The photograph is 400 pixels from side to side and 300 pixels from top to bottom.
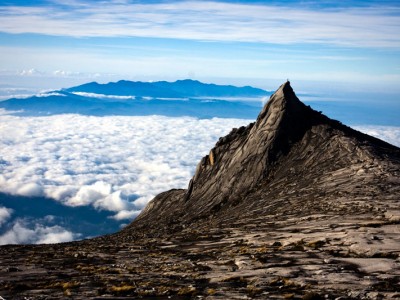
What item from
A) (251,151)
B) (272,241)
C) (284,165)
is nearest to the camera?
(272,241)

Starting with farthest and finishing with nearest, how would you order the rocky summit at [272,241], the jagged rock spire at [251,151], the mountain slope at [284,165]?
1. the jagged rock spire at [251,151]
2. the mountain slope at [284,165]
3. the rocky summit at [272,241]

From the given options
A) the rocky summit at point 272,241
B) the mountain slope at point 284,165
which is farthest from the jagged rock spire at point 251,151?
the rocky summit at point 272,241

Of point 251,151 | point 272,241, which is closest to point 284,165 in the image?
point 251,151

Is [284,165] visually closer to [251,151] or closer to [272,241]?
[251,151]

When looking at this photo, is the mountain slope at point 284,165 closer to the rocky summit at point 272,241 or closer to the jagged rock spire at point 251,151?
the jagged rock spire at point 251,151

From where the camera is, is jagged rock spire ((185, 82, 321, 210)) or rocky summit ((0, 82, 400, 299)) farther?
jagged rock spire ((185, 82, 321, 210))

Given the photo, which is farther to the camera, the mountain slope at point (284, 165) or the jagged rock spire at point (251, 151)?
the jagged rock spire at point (251, 151)

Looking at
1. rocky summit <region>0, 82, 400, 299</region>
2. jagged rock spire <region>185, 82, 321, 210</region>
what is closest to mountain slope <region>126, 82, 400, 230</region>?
jagged rock spire <region>185, 82, 321, 210</region>

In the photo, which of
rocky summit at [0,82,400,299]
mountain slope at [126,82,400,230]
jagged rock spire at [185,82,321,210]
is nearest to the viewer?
rocky summit at [0,82,400,299]

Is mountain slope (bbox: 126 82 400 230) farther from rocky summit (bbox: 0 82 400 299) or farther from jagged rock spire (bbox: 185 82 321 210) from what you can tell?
rocky summit (bbox: 0 82 400 299)
